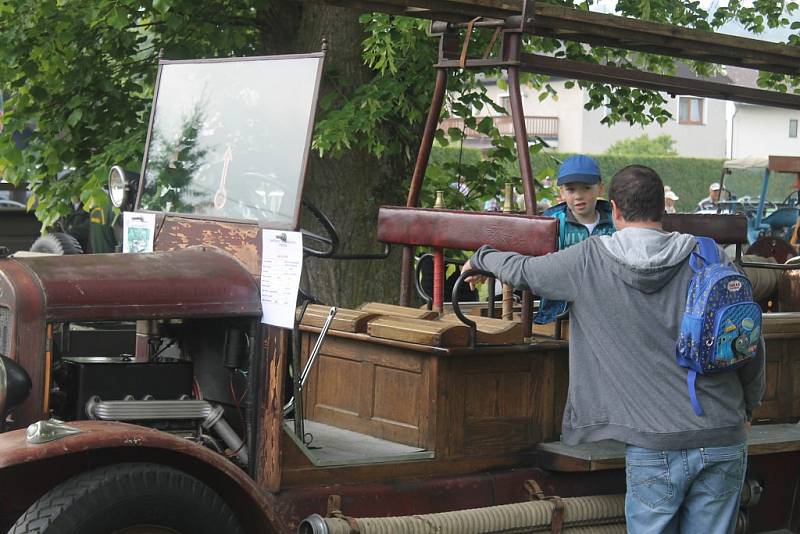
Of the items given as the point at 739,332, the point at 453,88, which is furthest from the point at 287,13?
the point at 739,332

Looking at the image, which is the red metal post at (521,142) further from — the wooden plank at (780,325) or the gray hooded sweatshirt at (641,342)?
the wooden plank at (780,325)

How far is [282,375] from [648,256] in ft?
4.22

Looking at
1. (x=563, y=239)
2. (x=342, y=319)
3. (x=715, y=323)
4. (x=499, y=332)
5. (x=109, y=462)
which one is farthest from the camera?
(x=563, y=239)

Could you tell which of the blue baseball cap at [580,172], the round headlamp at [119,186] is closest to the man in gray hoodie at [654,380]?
the blue baseball cap at [580,172]

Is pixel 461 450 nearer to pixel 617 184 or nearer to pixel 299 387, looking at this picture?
pixel 299 387

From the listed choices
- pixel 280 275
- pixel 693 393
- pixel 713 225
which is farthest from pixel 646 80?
pixel 280 275

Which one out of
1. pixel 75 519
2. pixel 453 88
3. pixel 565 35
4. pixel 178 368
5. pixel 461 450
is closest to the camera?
pixel 75 519

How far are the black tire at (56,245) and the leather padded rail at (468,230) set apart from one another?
8.54 meters

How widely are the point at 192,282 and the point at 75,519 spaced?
87cm

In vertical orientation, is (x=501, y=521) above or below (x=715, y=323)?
below

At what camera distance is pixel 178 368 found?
4.31 meters

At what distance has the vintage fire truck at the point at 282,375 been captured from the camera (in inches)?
150

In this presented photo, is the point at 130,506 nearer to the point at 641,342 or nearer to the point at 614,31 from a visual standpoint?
the point at 641,342

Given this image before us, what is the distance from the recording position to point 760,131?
4812 cm
